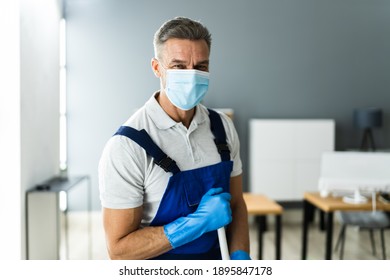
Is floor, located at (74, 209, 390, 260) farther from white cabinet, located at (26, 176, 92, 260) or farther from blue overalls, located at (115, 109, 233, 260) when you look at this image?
blue overalls, located at (115, 109, 233, 260)

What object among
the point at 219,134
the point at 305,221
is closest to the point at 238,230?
the point at 219,134

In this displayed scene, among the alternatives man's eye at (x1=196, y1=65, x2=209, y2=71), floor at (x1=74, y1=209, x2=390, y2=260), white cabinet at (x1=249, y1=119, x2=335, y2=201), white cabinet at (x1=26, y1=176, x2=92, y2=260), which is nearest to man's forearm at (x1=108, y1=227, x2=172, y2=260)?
man's eye at (x1=196, y1=65, x2=209, y2=71)

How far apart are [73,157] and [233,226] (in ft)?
2.81

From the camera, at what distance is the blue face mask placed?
1159 millimetres

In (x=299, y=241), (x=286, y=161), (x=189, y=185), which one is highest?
(x=189, y=185)

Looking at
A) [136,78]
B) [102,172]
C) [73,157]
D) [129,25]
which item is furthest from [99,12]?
[102,172]

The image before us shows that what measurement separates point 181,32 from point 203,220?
1.71 ft

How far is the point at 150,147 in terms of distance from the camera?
1.12 meters

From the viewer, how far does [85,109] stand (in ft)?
6.11

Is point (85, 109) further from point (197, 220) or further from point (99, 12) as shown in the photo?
point (197, 220)

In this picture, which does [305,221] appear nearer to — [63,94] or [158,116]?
[63,94]

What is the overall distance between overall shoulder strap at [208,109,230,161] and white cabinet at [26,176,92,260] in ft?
3.50
